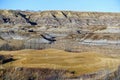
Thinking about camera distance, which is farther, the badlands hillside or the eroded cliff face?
the eroded cliff face

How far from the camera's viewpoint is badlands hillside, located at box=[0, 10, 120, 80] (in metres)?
35.8

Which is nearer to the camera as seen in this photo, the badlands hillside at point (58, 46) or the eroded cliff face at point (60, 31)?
the badlands hillside at point (58, 46)

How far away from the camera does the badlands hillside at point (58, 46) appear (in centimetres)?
3584

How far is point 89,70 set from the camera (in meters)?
39.6

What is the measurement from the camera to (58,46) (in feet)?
274

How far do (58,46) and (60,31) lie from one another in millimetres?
21132

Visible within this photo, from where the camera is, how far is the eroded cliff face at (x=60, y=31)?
3200 inches

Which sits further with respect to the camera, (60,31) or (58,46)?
(60,31)

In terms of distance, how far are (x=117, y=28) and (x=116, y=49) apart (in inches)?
859

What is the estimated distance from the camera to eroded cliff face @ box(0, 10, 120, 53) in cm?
8128

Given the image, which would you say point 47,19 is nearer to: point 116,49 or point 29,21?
point 29,21

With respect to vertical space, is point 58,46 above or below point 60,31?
below

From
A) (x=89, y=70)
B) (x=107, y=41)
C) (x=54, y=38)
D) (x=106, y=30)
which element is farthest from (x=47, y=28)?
(x=89, y=70)

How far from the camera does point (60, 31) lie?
343 ft
